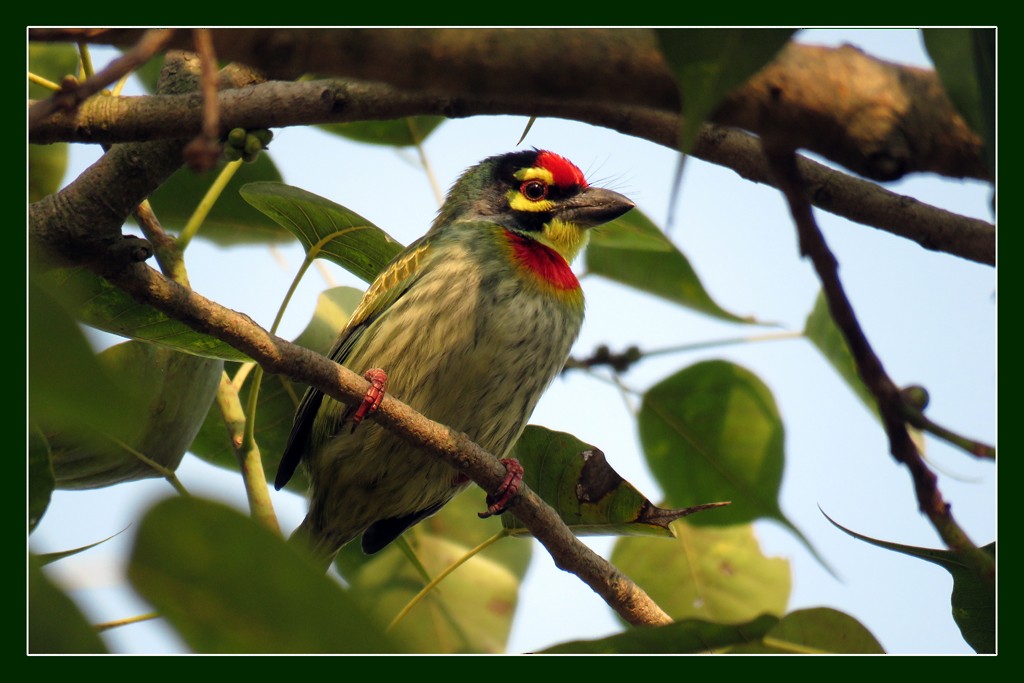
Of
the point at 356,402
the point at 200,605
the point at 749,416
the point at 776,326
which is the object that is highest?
the point at 776,326

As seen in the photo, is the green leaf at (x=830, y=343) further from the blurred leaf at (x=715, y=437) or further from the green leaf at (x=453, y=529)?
the green leaf at (x=453, y=529)

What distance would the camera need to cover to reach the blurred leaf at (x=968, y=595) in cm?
196

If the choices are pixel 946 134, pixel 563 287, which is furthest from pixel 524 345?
pixel 946 134

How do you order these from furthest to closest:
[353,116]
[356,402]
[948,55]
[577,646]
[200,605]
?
[356,402], [353,116], [577,646], [948,55], [200,605]

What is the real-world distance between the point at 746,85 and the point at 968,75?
0.88 feet

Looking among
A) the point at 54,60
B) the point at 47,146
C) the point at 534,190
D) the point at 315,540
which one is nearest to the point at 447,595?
the point at 315,540

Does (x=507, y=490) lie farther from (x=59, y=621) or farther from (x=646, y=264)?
(x=59, y=621)

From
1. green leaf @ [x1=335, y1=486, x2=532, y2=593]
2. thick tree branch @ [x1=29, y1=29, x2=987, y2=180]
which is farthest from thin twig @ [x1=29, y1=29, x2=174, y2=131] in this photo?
green leaf @ [x1=335, y1=486, x2=532, y2=593]

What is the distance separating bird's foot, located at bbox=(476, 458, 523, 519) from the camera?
2537 millimetres

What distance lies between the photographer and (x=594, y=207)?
12.5ft

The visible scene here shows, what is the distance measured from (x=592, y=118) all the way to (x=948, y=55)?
0.70 metres

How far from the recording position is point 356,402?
2.29 meters

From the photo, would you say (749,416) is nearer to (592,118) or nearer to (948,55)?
(592,118)

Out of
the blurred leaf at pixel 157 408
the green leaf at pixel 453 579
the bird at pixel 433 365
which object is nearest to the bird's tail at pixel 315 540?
the bird at pixel 433 365
